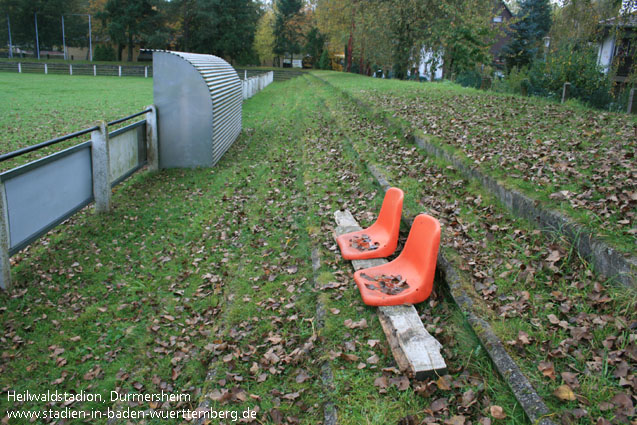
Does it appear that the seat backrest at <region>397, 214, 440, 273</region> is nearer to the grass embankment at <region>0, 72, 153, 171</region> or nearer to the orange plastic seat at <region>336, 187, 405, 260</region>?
the orange plastic seat at <region>336, 187, 405, 260</region>

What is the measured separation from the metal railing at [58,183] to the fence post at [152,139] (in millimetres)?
469

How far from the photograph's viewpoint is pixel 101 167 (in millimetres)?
7734

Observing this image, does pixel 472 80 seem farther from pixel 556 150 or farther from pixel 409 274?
pixel 409 274

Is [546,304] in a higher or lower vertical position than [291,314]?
higher

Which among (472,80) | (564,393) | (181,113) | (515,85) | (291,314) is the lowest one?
(291,314)

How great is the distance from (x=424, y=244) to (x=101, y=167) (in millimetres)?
5626

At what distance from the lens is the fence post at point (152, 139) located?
1024 centimetres

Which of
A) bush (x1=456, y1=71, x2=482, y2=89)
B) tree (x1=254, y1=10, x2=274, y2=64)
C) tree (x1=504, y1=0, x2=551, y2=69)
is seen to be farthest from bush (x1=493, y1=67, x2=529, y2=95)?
tree (x1=254, y1=10, x2=274, y2=64)

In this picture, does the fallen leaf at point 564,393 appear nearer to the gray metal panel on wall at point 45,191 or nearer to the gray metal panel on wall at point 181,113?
the gray metal panel on wall at point 45,191

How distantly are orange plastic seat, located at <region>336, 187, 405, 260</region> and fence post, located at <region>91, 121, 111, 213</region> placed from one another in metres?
4.23

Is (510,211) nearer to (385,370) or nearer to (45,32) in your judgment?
(385,370)

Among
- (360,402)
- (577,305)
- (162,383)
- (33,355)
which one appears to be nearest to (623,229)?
(577,305)

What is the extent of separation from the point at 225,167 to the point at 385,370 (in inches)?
323

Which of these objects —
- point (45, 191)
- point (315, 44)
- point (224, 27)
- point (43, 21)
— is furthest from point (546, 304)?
point (43, 21)
